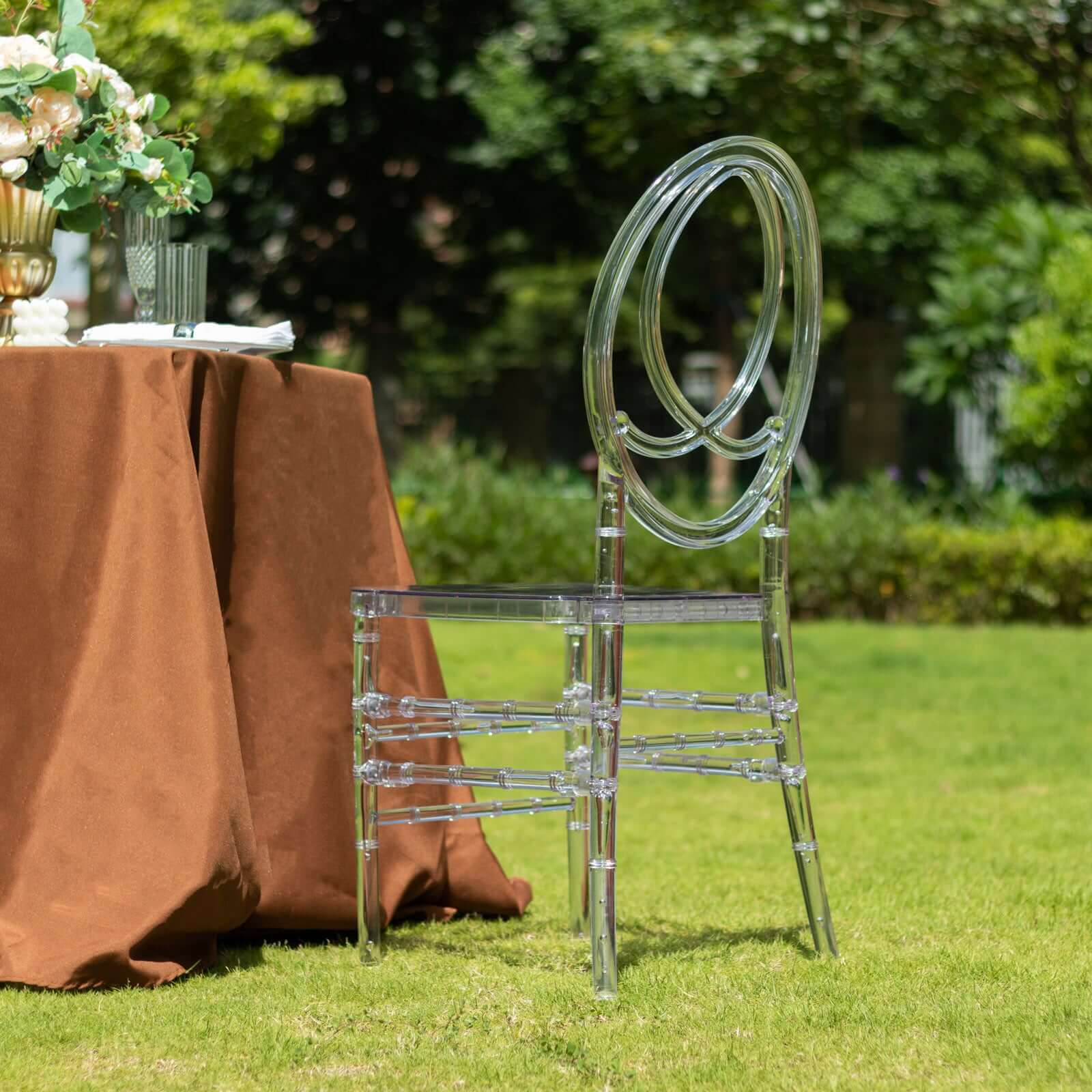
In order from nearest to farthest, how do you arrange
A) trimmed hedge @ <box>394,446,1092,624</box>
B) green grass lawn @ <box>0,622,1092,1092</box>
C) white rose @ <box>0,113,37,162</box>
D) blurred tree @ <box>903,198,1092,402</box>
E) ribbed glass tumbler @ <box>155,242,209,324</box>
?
1. green grass lawn @ <box>0,622,1092,1092</box>
2. white rose @ <box>0,113,37,162</box>
3. ribbed glass tumbler @ <box>155,242,209,324</box>
4. trimmed hedge @ <box>394,446,1092,624</box>
5. blurred tree @ <box>903,198,1092,402</box>

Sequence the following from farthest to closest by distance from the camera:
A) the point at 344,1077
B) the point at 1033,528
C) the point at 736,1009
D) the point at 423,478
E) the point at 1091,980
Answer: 1. the point at 423,478
2. the point at 1033,528
3. the point at 1091,980
4. the point at 736,1009
5. the point at 344,1077

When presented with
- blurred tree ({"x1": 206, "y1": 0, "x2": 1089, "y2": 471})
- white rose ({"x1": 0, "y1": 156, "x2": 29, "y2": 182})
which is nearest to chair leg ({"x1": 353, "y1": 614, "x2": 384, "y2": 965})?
white rose ({"x1": 0, "y1": 156, "x2": 29, "y2": 182})

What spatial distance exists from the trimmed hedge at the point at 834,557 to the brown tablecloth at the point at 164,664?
22.0 feet

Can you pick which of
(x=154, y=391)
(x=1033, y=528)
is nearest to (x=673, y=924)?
(x=154, y=391)

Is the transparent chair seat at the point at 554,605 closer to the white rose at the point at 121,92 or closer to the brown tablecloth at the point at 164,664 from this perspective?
the brown tablecloth at the point at 164,664

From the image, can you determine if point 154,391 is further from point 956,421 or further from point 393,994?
point 956,421

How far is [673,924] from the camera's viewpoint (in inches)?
129

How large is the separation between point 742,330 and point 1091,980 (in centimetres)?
1558

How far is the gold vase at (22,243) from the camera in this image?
3043mm

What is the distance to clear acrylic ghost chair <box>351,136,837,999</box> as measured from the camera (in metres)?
2.60

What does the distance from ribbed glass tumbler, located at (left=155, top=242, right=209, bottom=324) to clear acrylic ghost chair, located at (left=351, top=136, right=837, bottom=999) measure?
67 centimetres

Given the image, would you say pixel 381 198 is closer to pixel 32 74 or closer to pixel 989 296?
pixel 989 296

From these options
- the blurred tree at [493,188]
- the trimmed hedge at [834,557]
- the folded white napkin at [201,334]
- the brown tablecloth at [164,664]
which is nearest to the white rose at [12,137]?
the folded white napkin at [201,334]

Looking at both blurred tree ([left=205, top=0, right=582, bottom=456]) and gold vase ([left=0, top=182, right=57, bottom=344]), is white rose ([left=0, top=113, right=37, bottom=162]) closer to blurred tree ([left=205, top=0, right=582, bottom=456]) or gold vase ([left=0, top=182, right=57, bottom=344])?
gold vase ([left=0, top=182, right=57, bottom=344])
